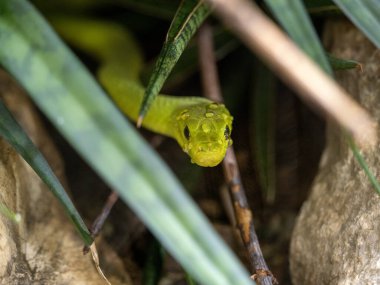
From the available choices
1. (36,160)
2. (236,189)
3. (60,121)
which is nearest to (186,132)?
(236,189)

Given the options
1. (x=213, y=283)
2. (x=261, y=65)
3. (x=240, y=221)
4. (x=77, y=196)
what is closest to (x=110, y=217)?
(x=77, y=196)

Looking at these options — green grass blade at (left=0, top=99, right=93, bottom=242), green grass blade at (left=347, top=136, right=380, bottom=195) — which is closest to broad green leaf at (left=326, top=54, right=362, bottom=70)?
green grass blade at (left=347, top=136, right=380, bottom=195)

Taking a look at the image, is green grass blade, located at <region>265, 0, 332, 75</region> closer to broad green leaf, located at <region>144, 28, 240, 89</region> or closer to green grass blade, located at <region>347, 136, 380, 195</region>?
green grass blade, located at <region>347, 136, 380, 195</region>

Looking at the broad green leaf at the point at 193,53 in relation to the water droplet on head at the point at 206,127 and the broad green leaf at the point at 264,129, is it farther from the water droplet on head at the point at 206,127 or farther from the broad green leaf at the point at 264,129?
the water droplet on head at the point at 206,127

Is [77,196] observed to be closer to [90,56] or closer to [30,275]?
[30,275]

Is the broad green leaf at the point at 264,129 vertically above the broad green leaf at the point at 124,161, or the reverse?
the broad green leaf at the point at 264,129

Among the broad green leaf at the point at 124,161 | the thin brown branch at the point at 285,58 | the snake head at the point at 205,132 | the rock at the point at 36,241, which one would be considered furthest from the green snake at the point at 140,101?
the thin brown branch at the point at 285,58
